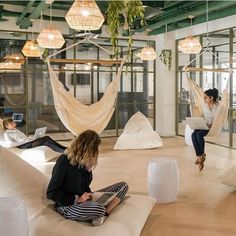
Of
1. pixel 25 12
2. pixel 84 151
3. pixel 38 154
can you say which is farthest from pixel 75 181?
pixel 25 12

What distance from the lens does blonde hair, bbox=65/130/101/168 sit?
2.62 metres

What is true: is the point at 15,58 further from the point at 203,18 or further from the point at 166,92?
the point at 203,18

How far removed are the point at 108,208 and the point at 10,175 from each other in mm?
813

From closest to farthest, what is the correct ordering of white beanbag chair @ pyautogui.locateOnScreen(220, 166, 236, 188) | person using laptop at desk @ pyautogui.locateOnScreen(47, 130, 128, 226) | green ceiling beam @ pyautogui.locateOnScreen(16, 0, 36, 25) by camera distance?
person using laptop at desk @ pyautogui.locateOnScreen(47, 130, 128, 226)
white beanbag chair @ pyautogui.locateOnScreen(220, 166, 236, 188)
green ceiling beam @ pyautogui.locateOnScreen(16, 0, 36, 25)

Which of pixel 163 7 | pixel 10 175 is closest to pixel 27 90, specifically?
pixel 163 7

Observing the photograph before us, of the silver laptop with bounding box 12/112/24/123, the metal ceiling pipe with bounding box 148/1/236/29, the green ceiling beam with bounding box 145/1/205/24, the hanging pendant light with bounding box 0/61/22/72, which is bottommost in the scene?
the silver laptop with bounding box 12/112/24/123

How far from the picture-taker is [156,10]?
745 cm

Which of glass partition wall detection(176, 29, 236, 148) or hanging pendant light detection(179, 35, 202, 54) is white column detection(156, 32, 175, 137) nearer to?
glass partition wall detection(176, 29, 236, 148)

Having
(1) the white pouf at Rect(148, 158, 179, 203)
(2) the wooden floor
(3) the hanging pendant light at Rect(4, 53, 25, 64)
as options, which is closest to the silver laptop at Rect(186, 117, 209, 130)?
(2) the wooden floor

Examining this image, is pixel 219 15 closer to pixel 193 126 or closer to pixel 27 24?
pixel 193 126

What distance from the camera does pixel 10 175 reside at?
9.46ft

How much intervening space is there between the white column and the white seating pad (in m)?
6.22

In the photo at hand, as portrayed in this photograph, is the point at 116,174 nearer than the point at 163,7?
Yes

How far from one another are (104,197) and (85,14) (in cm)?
197
